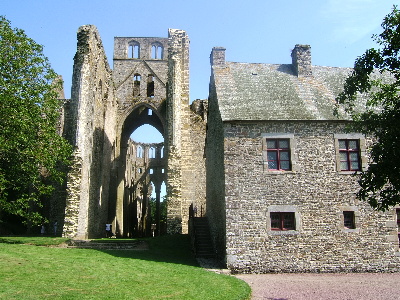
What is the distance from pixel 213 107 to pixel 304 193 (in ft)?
21.7

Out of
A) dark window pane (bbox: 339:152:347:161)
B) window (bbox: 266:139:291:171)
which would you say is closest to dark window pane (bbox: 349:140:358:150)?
dark window pane (bbox: 339:152:347:161)

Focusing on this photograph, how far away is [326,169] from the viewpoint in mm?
15367

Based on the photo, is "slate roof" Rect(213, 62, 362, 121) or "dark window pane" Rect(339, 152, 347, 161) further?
Result: "slate roof" Rect(213, 62, 362, 121)

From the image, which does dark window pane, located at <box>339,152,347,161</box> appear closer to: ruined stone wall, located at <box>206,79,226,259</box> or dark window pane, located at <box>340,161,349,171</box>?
dark window pane, located at <box>340,161,349,171</box>

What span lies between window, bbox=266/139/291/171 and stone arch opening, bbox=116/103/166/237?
2261 cm

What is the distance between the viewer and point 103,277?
35.9 ft

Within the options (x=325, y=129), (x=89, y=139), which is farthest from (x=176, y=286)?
(x=89, y=139)

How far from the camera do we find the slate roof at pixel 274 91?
1602 centimetres

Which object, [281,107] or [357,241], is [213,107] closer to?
[281,107]

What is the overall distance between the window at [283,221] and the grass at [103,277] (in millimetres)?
3309

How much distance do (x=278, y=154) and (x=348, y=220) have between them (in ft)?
12.0

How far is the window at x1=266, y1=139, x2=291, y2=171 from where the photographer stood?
15.4 m

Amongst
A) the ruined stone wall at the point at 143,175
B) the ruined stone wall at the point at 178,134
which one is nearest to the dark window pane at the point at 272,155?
the ruined stone wall at the point at 178,134

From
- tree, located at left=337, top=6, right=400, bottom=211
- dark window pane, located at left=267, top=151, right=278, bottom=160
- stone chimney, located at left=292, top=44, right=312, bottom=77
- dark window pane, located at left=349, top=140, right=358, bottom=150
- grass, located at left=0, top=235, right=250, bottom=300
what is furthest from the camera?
stone chimney, located at left=292, top=44, right=312, bottom=77
